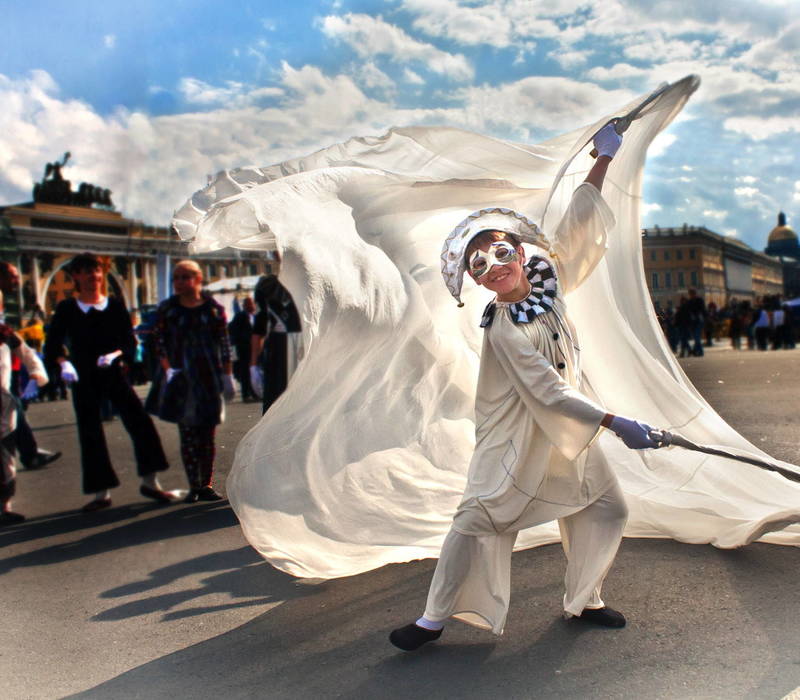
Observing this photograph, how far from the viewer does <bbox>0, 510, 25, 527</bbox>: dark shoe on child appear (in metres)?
6.51

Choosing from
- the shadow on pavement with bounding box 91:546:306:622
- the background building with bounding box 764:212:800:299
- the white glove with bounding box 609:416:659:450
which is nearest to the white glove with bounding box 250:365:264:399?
the shadow on pavement with bounding box 91:546:306:622

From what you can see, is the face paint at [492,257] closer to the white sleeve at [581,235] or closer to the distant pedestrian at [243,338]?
the white sleeve at [581,235]

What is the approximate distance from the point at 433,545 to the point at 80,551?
249 centimetres

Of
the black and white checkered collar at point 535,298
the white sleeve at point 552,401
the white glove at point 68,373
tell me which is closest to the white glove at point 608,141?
the black and white checkered collar at point 535,298

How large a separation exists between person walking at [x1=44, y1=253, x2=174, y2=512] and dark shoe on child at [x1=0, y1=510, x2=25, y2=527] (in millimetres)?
491

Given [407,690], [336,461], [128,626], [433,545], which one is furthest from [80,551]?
[407,690]

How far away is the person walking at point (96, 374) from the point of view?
6.66 meters

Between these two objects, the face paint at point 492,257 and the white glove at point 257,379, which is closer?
the face paint at point 492,257

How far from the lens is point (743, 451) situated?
4371mm

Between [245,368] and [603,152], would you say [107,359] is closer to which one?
[603,152]

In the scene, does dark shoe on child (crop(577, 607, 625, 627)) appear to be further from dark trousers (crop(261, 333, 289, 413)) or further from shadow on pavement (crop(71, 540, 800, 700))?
dark trousers (crop(261, 333, 289, 413))

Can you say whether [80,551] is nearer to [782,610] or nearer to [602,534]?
[602,534]

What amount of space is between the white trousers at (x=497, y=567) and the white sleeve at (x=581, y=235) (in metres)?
0.95

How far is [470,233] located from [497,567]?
132 centimetres
